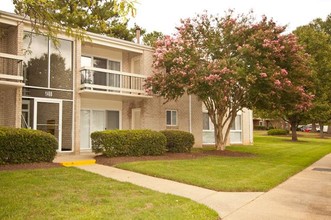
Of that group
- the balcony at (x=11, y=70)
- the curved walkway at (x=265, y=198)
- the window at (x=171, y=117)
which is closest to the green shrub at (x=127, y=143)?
the curved walkway at (x=265, y=198)

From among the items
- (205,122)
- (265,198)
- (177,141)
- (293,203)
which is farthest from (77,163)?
(205,122)

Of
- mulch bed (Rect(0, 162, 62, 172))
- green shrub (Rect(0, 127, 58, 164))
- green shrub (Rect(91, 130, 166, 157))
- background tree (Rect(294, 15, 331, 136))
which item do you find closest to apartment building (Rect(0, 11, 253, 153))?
green shrub (Rect(0, 127, 58, 164))

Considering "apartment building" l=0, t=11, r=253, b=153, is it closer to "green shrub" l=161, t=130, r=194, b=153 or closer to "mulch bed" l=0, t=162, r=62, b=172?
"green shrub" l=161, t=130, r=194, b=153

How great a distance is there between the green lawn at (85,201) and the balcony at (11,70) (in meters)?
5.74

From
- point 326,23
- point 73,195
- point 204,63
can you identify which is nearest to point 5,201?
point 73,195

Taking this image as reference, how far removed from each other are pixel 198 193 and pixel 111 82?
11.2 metres

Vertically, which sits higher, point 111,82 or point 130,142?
point 111,82

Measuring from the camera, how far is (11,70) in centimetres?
1372

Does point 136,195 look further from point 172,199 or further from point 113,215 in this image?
point 113,215

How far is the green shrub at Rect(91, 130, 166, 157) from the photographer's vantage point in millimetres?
13594

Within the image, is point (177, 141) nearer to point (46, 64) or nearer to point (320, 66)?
point (46, 64)

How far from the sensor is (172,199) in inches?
263

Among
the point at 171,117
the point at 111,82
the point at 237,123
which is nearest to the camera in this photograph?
the point at 111,82

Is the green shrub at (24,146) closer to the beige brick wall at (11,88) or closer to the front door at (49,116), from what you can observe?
the beige brick wall at (11,88)
